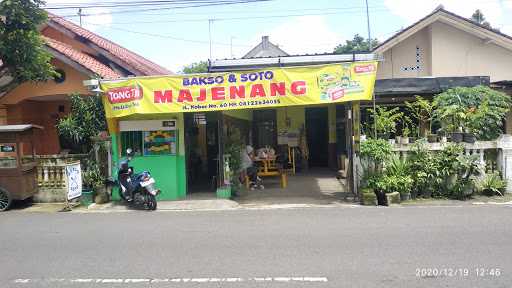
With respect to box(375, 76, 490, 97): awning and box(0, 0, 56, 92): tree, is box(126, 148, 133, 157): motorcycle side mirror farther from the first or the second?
box(375, 76, 490, 97): awning

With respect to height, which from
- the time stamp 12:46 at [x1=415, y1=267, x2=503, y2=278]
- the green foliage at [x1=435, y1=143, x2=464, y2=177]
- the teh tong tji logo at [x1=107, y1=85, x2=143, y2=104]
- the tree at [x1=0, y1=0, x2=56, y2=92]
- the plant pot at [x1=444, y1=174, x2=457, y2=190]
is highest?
the tree at [x1=0, y1=0, x2=56, y2=92]

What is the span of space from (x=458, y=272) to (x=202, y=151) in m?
12.1

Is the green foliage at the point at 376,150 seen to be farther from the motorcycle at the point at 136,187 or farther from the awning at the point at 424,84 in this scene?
the motorcycle at the point at 136,187

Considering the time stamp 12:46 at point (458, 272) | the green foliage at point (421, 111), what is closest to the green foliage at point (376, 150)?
the green foliage at point (421, 111)

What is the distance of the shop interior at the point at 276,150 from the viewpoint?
11.4 metres

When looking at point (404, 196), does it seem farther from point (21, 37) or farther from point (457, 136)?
point (21, 37)

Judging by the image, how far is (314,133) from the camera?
58.6ft

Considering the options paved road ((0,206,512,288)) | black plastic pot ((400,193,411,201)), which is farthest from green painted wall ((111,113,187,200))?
black plastic pot ((400,193,411,201))

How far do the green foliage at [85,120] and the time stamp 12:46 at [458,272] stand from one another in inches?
374

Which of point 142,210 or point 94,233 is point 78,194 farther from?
point 94,233

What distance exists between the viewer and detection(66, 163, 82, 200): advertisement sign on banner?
33.8 ft

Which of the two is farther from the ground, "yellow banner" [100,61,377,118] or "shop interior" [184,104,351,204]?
"yellow banner" [100,61,377,118]

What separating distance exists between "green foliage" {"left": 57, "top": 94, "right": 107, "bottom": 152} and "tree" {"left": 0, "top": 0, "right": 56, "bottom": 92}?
138cm

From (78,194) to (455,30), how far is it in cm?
1489
